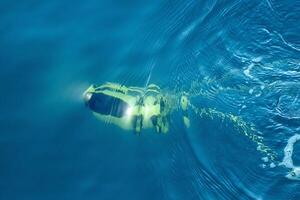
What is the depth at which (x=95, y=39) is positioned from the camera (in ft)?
18.2

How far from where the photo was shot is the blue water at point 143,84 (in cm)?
463

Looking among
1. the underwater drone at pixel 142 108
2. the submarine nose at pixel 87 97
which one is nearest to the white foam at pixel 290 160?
the underwater drone at pixel 142 108

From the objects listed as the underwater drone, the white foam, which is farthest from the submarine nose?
the white foam

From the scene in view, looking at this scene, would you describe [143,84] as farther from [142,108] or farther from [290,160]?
[290,160]

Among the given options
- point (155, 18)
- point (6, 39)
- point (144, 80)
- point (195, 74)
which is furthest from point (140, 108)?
point (6, 39)

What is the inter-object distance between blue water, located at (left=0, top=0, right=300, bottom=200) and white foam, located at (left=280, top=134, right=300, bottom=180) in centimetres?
5

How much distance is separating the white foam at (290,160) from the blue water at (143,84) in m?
0.05

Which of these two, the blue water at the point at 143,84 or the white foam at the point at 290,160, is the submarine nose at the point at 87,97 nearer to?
the blue water at the point at 143,84

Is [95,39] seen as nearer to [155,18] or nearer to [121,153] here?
[155,18]

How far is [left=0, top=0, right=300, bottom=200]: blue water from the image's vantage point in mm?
4629

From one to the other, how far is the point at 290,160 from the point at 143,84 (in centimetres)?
172

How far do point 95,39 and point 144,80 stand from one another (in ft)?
2.54

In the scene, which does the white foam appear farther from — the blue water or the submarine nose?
the submarine nose

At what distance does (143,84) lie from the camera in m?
5.29
